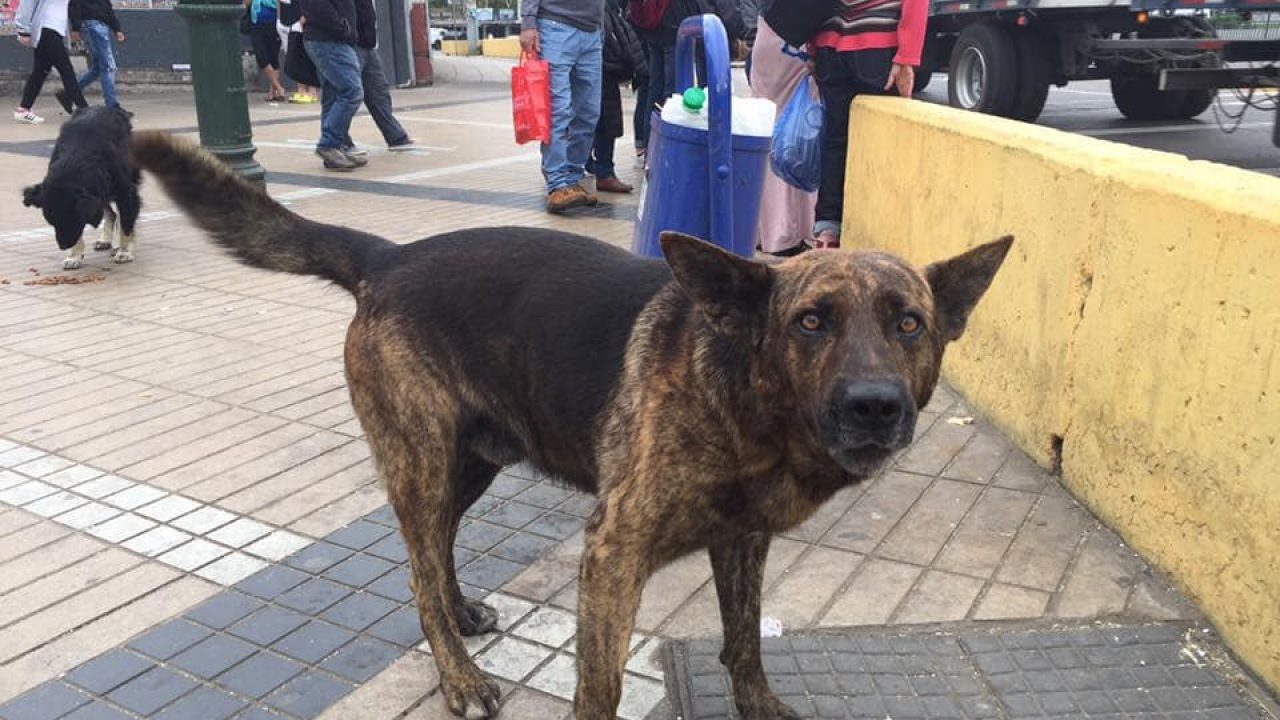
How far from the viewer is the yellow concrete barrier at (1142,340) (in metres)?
2.75

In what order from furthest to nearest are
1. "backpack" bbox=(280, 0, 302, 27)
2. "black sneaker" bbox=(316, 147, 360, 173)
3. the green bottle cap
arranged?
"backpack" bbox=(280, 0, 302, 27), "black sneaker" bbox=(316, 147, 360, 173), the green bottle cap

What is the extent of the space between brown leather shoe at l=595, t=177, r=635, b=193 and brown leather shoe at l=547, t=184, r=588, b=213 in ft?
3.64

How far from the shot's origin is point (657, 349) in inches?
94.8

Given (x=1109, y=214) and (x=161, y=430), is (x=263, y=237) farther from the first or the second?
(x=1109, y=214)

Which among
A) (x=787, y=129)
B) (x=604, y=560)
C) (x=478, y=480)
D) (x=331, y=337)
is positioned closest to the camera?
(x=604, y=560)

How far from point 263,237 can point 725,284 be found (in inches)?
58.7

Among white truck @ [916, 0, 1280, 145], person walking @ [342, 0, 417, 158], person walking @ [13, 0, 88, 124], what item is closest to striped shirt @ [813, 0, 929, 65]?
white truck @ [916, 0, 1280, 145]

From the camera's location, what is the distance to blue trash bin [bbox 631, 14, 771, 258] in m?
4.57

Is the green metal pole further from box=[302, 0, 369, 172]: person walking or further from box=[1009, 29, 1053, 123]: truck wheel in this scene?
box=[1009, 29, 1053, 123]: truck wheel

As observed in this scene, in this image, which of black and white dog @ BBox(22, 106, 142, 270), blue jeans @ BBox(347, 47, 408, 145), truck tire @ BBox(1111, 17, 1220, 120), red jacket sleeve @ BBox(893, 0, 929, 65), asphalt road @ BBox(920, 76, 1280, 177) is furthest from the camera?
truck tire @ BBox(1111, 17, 1220, 120)

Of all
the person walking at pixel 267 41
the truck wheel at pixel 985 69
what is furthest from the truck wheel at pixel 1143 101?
the person walking at pixel 267 41

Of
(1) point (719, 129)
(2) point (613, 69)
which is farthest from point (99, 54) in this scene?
(1) point (719, 129)

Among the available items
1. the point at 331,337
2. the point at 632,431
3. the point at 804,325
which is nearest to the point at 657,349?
the point at 632,431

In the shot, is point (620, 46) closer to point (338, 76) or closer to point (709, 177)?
point (338, 76)
